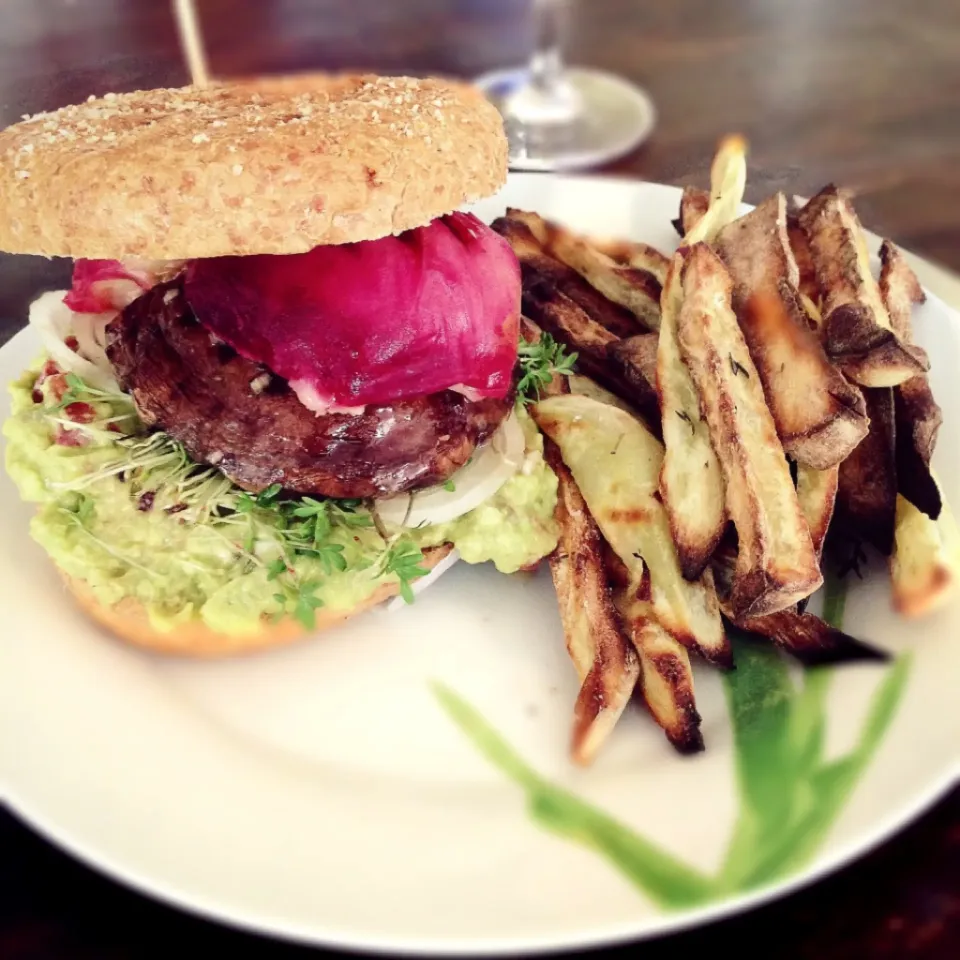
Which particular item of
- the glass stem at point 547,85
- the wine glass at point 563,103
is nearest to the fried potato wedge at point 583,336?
the wine glass at point 563,103

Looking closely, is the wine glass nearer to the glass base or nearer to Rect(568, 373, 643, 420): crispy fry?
the glass base

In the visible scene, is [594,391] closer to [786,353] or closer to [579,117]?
[786,353]

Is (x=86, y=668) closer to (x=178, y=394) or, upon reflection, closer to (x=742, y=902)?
(x=178, y=394)

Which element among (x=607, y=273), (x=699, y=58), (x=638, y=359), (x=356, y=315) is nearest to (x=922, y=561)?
(x=638, y=359)

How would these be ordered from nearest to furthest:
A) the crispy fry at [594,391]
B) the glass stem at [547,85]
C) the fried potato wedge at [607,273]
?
the crispy fry at [594,391] → the fried potato wedge at [607,273] → the glass stem at [547,85]

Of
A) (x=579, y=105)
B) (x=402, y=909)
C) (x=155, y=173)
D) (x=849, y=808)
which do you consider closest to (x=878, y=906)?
(x=849, y=808)

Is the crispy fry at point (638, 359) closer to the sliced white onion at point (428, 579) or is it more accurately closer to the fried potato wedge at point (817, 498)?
the fried potato wedge at point (817, 498)
